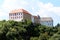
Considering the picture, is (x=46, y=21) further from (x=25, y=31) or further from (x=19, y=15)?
(x=25, y=31)

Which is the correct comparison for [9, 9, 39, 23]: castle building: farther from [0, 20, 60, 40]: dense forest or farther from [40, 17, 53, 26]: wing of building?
[40, 17, 53, 26]: wing of building

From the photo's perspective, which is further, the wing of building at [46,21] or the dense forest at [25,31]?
the wing of building at [46,21]

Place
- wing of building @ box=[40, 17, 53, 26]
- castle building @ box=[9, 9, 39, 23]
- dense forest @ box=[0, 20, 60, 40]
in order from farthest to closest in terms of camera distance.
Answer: wing of building @ box=[40, 17, 53, 26], castle building @ box=[9, 9, 39, 23], dense forest @ box=[0, 20, 60, 40]

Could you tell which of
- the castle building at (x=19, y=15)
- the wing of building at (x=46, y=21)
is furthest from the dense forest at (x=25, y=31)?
the wing of building at (x=46, y=21)

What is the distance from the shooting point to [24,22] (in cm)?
8056

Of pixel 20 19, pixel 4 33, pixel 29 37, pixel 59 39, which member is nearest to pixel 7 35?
pixel 4 33

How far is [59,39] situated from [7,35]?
381 inches

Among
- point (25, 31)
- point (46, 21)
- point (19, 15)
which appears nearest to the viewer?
point (25, 31)

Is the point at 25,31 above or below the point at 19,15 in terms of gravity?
below

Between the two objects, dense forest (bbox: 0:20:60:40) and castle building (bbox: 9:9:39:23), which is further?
castle building (bbox: 9:9:39:23)

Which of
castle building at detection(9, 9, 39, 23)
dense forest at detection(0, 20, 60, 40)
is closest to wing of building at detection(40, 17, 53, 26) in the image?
castle building at detection(9, 9, 39, 23)

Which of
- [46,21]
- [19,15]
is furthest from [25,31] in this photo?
[46,21]

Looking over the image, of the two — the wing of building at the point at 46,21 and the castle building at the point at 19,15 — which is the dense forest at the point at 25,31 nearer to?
the castle building at the point at 19,15

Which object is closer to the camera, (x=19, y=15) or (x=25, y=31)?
(x=25, y=31)
